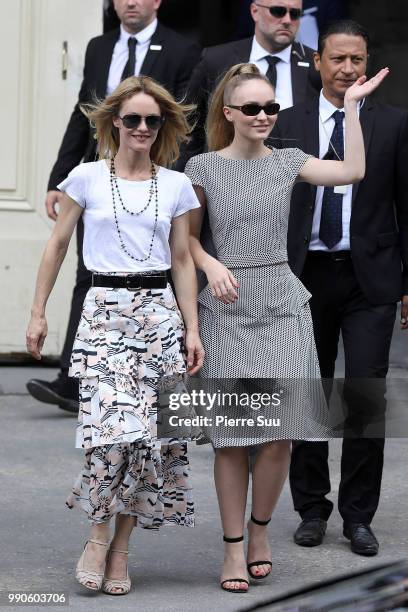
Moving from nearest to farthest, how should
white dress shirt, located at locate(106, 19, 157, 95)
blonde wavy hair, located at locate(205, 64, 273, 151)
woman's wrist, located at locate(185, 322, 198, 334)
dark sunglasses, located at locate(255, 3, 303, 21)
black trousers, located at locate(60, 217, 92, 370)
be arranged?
woman's wrist, located at locate(185, 322, 198, 334) → blonde wavy hair, located at locate(205, 64, 273, 151) → dark sunglasses, located at locate(255, 3, 303, 21) → white dress shirt, located at locate(106, 19, 157, 95) → black trousers, located at locate(60, 217, 92, 370)

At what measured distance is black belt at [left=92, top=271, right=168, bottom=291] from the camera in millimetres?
5145

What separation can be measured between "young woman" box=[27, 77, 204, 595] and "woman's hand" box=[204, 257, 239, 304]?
155 millimetres

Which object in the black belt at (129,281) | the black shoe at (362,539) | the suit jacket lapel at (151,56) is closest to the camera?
the black belt at (129,281)

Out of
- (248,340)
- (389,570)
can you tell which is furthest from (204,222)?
(389,570)

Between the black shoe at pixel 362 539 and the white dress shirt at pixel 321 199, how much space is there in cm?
107

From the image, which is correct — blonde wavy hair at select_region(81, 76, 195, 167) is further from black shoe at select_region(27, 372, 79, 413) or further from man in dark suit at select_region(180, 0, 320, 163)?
black shoe at select_region(27, 372, 79, 413)

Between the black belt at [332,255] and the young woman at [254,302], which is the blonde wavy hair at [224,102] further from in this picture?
the black belt at [332,255]

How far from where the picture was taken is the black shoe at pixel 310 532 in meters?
5.86

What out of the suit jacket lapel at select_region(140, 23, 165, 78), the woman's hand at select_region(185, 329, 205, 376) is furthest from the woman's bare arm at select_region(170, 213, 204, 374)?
the suit jacket lapel at select_region(140, 23, 165, 78)

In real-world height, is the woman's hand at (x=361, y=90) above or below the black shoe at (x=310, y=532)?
above

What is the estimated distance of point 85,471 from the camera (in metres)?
5.15

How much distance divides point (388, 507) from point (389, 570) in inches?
128

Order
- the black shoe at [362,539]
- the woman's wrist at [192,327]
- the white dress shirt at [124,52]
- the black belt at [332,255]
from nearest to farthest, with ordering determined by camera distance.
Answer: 1. the woman's wrist at [192,327]
2. the black shoe at [362,539]
3. the black belt at [332,255]
4. the white dress shirt at [124,52]

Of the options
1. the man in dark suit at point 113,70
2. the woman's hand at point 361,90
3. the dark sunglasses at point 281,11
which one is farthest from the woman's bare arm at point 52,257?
the man in dark suit at point 113,70
